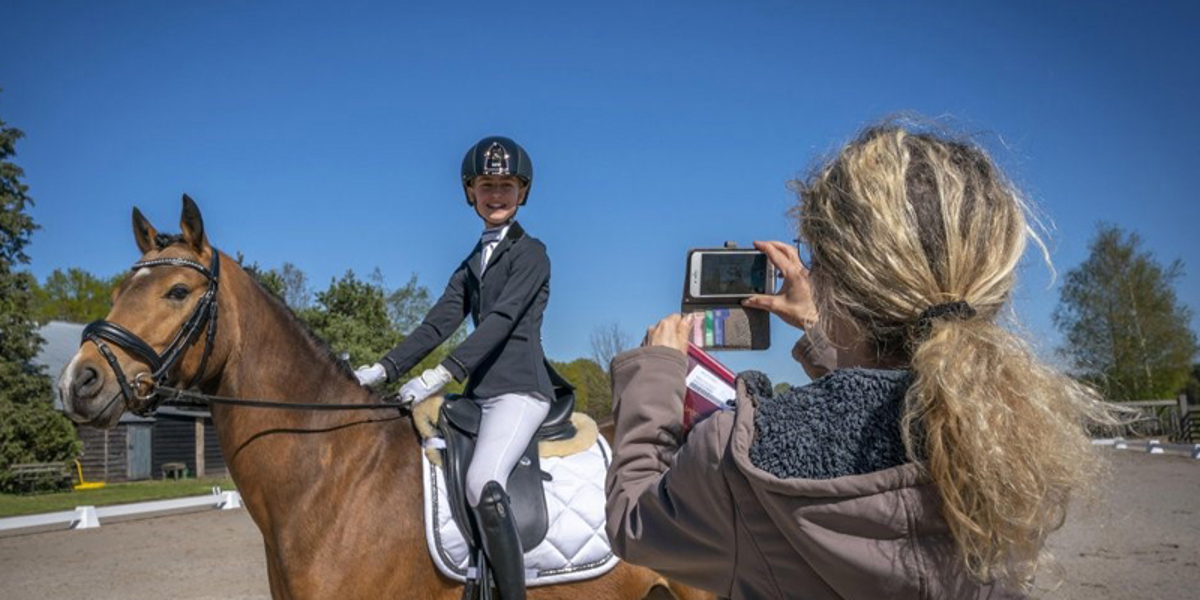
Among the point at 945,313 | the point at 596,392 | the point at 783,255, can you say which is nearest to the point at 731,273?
the point at 783,255

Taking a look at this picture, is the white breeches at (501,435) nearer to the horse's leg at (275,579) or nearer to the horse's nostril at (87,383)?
the horse's leg at (275,579)

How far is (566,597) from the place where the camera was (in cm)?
371

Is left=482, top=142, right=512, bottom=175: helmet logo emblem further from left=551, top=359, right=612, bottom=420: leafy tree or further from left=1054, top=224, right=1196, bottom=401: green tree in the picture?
left=1054, top=224, right=1196, bottom=401: green tree

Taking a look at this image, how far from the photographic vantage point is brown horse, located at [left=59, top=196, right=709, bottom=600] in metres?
3.40

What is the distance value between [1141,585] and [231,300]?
8206mm

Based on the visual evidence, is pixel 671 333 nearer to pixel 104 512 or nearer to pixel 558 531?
pixel 558 531

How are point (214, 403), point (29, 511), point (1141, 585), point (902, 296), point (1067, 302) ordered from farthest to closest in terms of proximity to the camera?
point (1067, 302)
point (29, 511)
point (1141, 585)
point (214, 403)
point (902, 296)

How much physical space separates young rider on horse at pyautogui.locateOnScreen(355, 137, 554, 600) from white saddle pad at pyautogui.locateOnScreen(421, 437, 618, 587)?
14 centimetres


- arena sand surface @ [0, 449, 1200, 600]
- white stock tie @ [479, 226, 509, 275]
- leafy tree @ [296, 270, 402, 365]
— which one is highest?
leafy tree @ [296, 270, 402, 365]

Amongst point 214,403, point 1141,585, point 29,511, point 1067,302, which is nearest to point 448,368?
point 214,403

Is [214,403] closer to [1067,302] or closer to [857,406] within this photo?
[857,406]

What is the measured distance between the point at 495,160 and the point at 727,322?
272 centimetres

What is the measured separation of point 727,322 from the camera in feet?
5.25

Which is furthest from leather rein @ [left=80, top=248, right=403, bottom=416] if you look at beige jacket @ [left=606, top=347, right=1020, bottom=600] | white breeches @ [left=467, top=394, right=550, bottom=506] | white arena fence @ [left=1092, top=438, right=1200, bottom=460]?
white arena fence @ [left=1092, top=438, right=1200, bottom=460]
